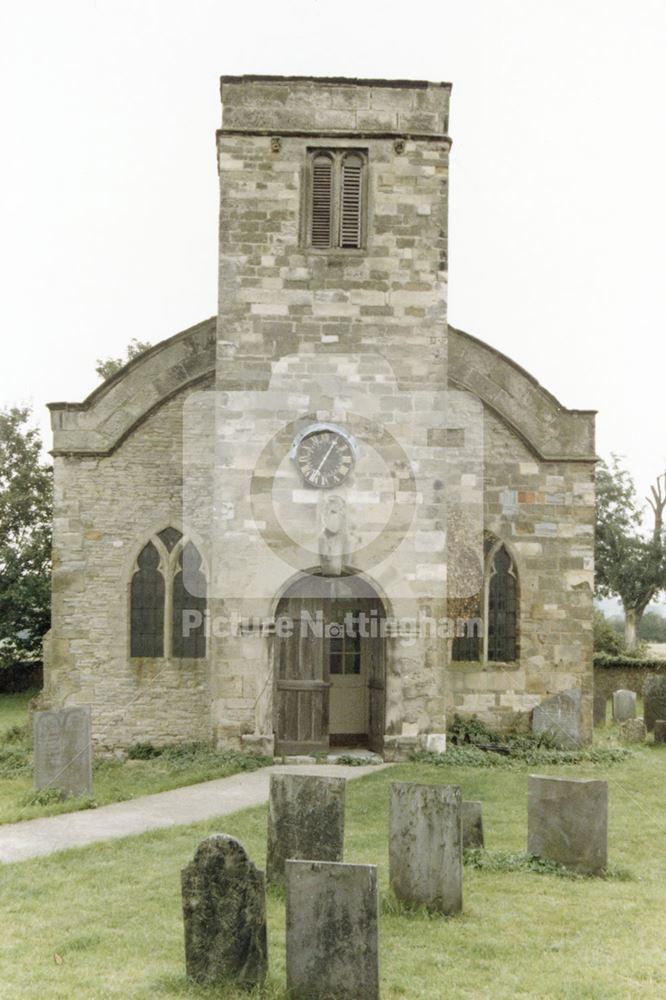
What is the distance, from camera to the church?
15055mm

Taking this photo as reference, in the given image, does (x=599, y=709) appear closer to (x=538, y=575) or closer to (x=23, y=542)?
(x=538, y=575)

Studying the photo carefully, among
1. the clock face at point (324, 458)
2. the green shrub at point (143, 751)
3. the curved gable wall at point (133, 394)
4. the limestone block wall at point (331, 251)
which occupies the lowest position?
the green shrub at point (143, 751)

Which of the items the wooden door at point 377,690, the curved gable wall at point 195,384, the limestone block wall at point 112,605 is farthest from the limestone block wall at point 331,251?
the wooden door at point 377,690

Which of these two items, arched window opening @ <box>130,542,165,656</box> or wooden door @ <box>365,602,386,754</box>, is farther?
arched window opening @ <box>130,542,165,656</box>

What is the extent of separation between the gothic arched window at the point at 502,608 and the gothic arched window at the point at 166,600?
494cm

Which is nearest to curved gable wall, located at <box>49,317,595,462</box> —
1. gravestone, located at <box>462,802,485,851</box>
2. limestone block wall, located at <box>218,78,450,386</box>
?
limestone block wall, located at <box>218,78,450,386</box>

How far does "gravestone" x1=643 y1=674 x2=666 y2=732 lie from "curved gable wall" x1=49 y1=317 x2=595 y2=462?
485 cm

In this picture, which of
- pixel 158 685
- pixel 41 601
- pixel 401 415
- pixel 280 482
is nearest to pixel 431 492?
pixel 401 415

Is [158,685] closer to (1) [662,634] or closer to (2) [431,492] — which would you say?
(2) [431,492]

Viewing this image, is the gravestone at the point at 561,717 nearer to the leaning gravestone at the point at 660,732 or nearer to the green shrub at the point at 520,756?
the green shrub at the point at 520,756

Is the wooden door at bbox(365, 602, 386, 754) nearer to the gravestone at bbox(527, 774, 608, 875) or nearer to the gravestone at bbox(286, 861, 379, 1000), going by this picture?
the gravestone at bbox(527, 774, 608, 875)

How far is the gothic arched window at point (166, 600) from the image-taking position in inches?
666

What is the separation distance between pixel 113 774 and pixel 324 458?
5.66m

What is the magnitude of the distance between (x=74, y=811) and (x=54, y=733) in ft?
3.74
